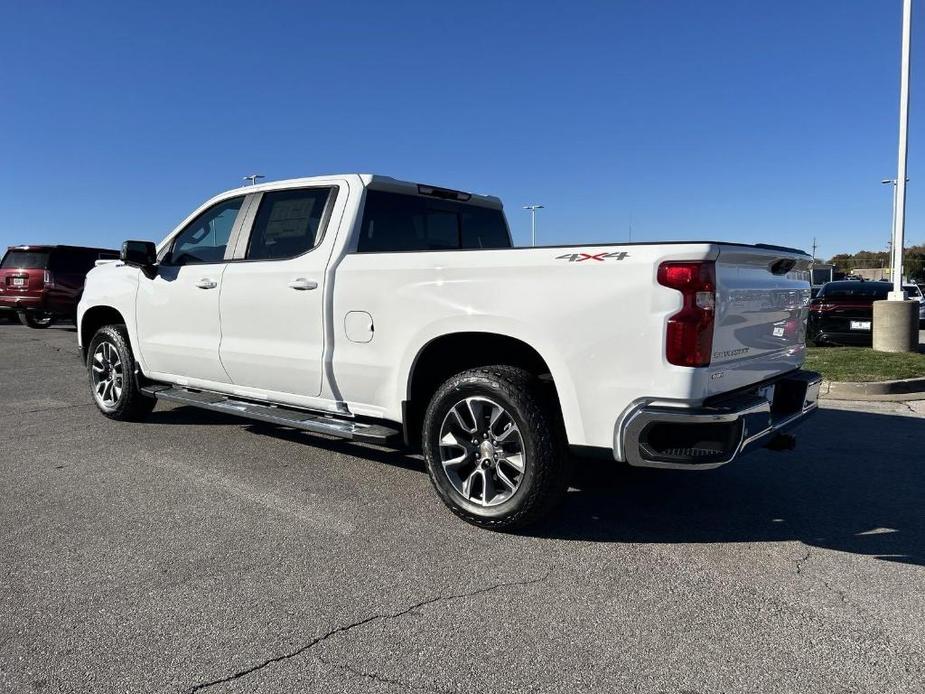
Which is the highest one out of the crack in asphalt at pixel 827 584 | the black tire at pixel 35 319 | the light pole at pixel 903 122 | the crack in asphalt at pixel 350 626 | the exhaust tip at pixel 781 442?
the light pole at pixel 903 122

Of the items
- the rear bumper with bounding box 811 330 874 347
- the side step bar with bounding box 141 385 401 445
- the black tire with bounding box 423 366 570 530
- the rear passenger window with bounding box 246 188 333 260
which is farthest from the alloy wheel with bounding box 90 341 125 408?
the rear bumper with bounding box 811 330 874 347

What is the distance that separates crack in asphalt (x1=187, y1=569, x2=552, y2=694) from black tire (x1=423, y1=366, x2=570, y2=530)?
1.40 feet

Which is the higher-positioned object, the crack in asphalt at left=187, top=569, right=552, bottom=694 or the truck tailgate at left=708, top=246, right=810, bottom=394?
the truck tailgate at left=708, top=246, right=810, bottom=394

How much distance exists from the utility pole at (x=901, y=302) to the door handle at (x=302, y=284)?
411 inches

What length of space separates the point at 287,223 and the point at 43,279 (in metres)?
13.4

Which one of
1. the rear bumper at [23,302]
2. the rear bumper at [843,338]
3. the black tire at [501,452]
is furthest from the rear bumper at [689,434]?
the rear bumper at [23,302]

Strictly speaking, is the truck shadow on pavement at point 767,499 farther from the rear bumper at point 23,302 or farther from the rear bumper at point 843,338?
the rear bumper at point 23,302

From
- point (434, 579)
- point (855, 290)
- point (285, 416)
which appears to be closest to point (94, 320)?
point (285, 416)

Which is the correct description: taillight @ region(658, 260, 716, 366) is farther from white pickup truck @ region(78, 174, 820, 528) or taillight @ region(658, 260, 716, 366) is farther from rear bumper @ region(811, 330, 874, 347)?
rear bumper @ region(811, 330, 874, 347)

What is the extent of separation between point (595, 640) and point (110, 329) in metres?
5.33

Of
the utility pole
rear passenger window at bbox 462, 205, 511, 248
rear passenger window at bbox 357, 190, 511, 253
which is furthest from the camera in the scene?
the utility pole

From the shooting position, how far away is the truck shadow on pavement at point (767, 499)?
3807mm

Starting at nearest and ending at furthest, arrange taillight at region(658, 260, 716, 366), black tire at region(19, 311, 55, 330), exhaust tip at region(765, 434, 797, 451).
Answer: taillight at region(658, 260, 716, 366) < exhaust tip at region(765, 434, 797, 451) < black tire at region(19, 311, 55, 330)

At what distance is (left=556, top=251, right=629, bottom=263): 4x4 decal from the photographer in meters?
3.27
